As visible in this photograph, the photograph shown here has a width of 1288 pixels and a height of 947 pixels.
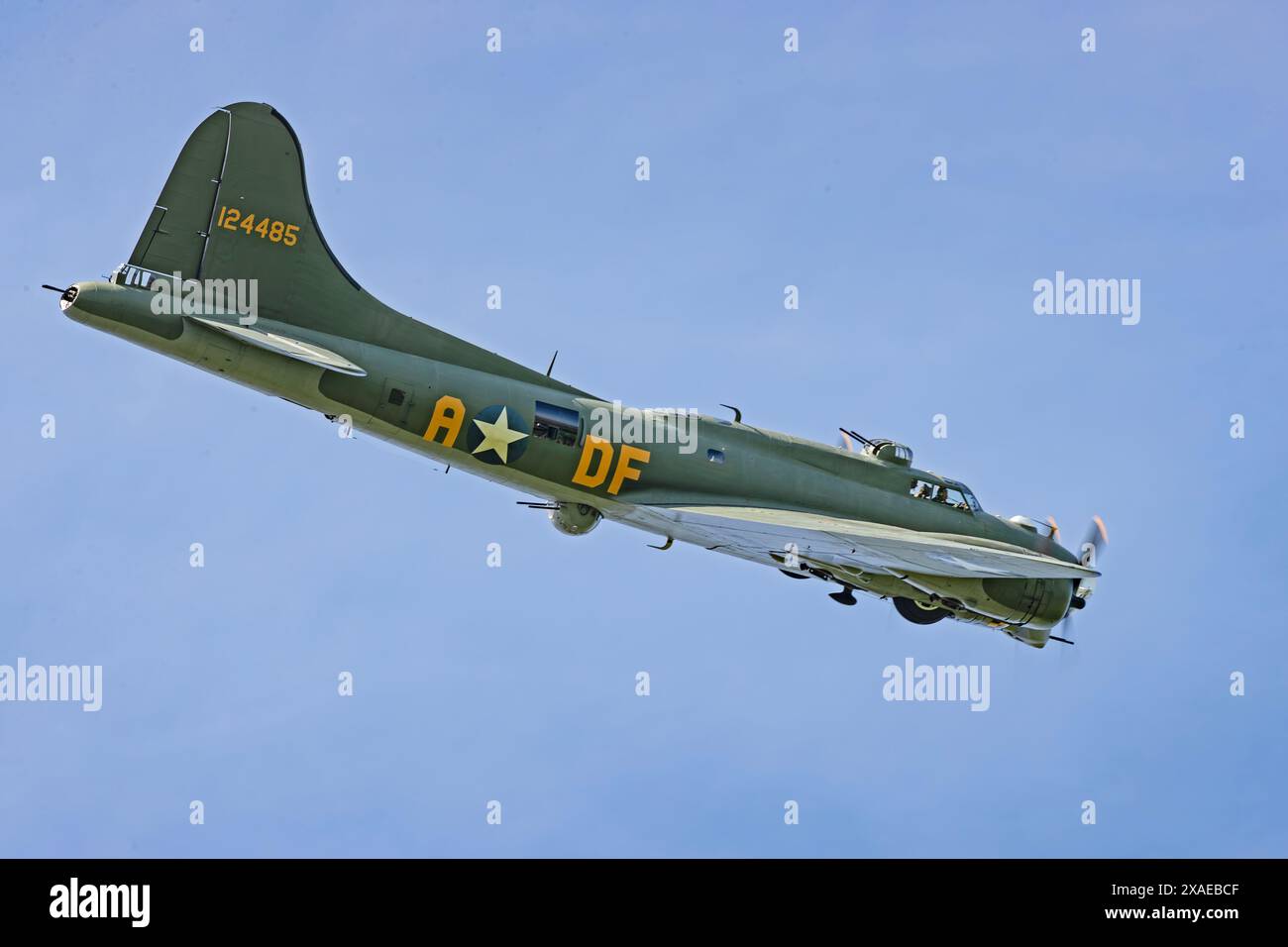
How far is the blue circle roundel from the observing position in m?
40.2

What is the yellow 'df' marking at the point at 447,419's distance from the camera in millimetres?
39875

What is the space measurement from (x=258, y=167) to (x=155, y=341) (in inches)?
201

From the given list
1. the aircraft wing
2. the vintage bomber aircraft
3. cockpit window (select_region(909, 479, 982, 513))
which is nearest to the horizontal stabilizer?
the vintage bomber aircraft

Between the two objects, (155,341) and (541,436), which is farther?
(541,436)

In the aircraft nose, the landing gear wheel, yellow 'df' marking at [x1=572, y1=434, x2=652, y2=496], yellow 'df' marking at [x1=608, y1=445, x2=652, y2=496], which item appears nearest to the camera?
the aircraft nose

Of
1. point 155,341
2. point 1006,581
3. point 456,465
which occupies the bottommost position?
point 1006,581

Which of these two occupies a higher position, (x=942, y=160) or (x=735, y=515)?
(x=942, y=160)

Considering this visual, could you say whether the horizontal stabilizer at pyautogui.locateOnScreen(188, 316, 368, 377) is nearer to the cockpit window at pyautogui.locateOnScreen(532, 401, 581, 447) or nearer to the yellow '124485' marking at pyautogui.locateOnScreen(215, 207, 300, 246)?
the yellow '124485' marking at pyautogui.locateOnScreen(215, 207, 300, 246)

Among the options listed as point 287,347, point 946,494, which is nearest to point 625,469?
point 287,347

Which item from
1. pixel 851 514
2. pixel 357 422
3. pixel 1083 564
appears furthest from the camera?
pixel 1083 564

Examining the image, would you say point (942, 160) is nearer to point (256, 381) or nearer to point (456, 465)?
point (456, 465)

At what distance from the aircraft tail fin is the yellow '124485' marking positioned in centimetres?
2

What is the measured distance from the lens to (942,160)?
49500 mm

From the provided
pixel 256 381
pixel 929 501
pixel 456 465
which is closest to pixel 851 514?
pixel 929 501
